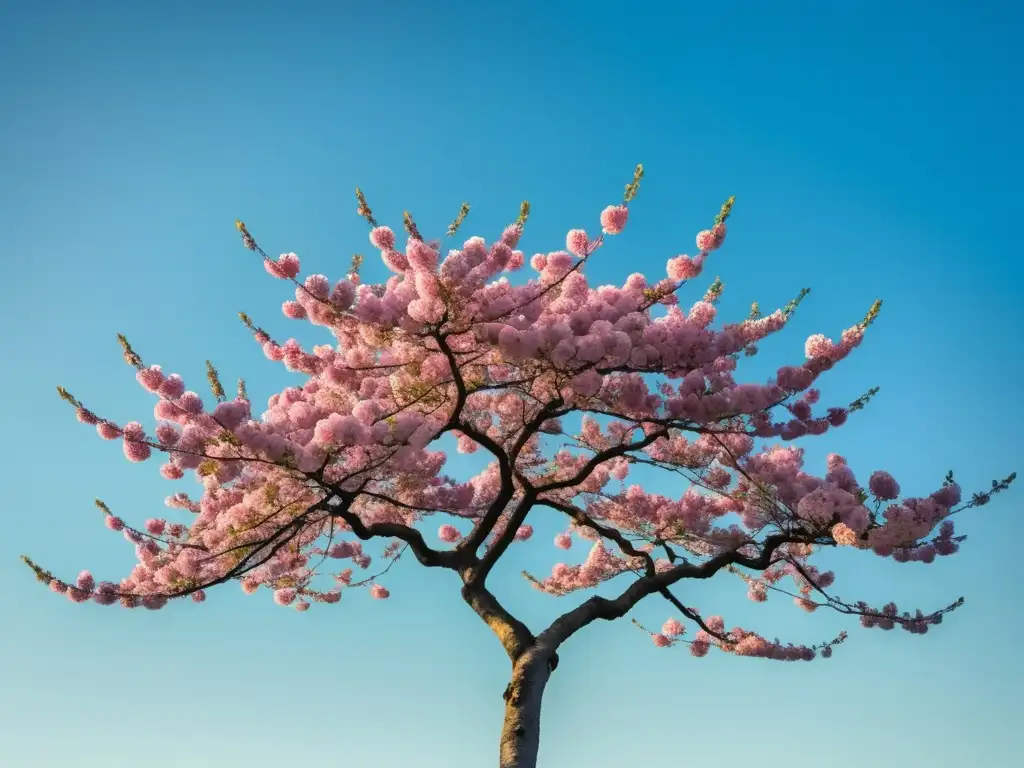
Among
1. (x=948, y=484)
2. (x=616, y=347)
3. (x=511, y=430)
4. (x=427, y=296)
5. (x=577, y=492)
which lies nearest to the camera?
(x=427, y=296)

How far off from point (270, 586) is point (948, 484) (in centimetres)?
1118

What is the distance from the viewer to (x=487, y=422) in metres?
12.8

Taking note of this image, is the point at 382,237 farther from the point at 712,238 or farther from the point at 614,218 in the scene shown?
the point at 712,238

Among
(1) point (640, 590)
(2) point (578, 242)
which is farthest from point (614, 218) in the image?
(1) point (640, 590)

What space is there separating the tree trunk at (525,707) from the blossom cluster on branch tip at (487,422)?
1.85 m

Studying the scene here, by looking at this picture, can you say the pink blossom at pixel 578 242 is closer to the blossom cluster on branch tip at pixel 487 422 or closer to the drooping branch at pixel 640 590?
the blossom cluster on branch tip at pixel 487 422

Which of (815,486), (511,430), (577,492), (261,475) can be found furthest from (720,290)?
(261,475)

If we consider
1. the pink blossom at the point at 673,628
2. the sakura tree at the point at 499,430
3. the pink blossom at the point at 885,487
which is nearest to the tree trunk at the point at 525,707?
the sakura tree at the point at 499,430

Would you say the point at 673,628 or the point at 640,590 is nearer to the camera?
the point at 640,590

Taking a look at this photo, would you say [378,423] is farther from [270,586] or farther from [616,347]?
[270,586]

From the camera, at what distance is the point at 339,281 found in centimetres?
973

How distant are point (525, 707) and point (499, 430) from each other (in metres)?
4.42

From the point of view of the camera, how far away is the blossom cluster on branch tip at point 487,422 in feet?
31.6

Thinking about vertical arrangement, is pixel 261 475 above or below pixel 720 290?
below
